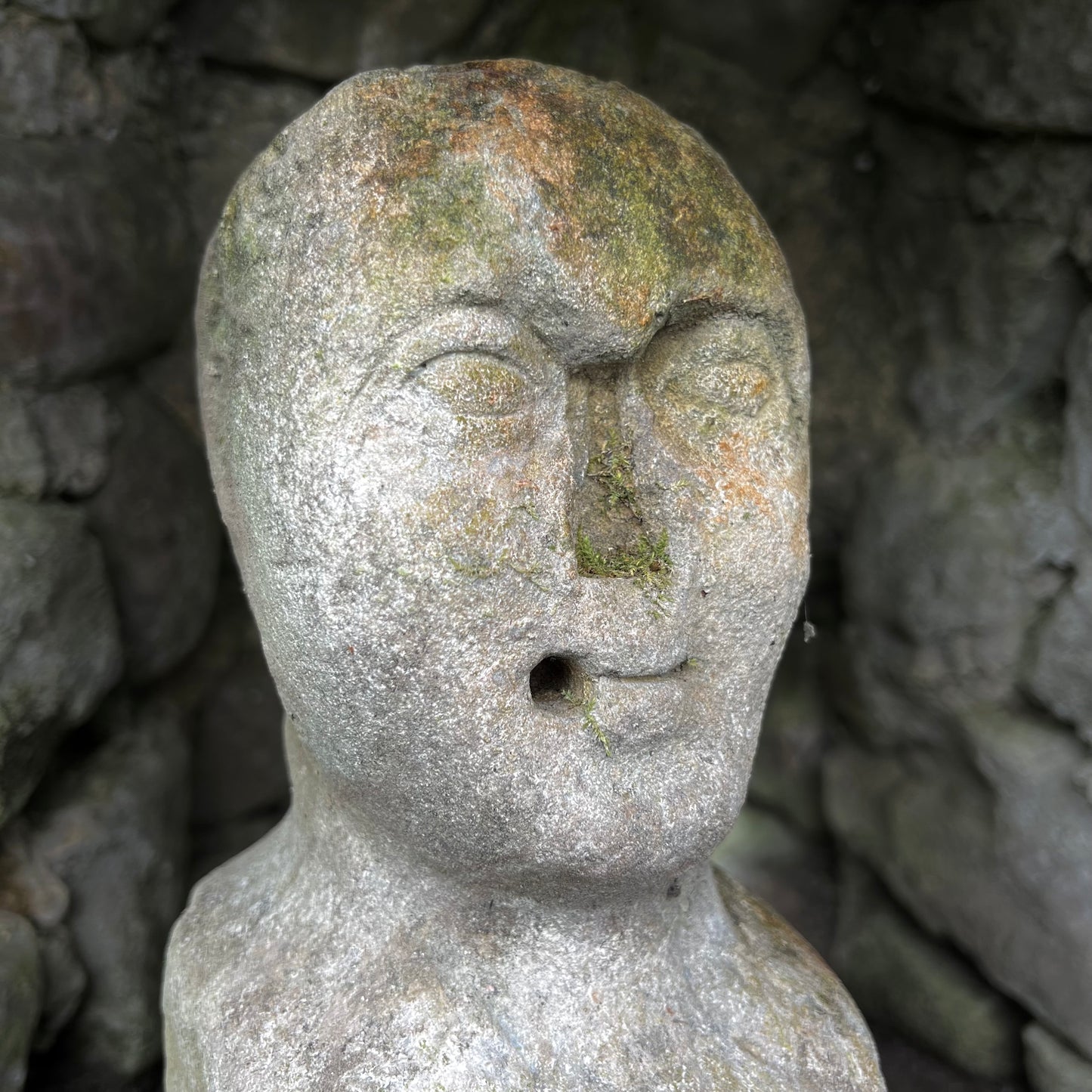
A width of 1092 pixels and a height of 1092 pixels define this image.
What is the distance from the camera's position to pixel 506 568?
83cm

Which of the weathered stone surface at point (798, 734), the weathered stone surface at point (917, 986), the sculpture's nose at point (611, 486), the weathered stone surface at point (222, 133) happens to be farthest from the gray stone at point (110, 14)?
the weathered stone surface at point (917, 986)

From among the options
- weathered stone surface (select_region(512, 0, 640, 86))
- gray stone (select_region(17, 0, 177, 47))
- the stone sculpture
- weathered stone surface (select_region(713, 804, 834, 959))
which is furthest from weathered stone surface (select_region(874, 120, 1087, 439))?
gray stone (select_region(17, 0, 177, 47))

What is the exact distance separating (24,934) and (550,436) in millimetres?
802

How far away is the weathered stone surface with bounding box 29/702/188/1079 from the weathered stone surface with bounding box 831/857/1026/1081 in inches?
39.1

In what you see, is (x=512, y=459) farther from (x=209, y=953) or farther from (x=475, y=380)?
(x=209, y=953)

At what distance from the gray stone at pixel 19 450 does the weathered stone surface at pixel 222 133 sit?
0.27 meters

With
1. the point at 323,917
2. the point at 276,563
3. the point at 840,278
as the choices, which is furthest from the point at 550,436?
the point at 840,278

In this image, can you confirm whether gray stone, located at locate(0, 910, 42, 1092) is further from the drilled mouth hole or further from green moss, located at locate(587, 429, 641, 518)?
green moss, located at locate(587, 429, 641, 518)

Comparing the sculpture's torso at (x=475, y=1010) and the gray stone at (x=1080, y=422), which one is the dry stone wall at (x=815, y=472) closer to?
the gray stone at (x=1080, y=422)

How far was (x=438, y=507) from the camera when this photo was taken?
81cm

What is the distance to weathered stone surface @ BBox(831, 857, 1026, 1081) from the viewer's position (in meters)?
1.50

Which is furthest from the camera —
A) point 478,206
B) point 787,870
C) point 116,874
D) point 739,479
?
point 787,870

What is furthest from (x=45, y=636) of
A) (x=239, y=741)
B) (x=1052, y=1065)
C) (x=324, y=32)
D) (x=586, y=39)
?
(x=1052, y=1065)

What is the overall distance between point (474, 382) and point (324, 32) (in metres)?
0.79
